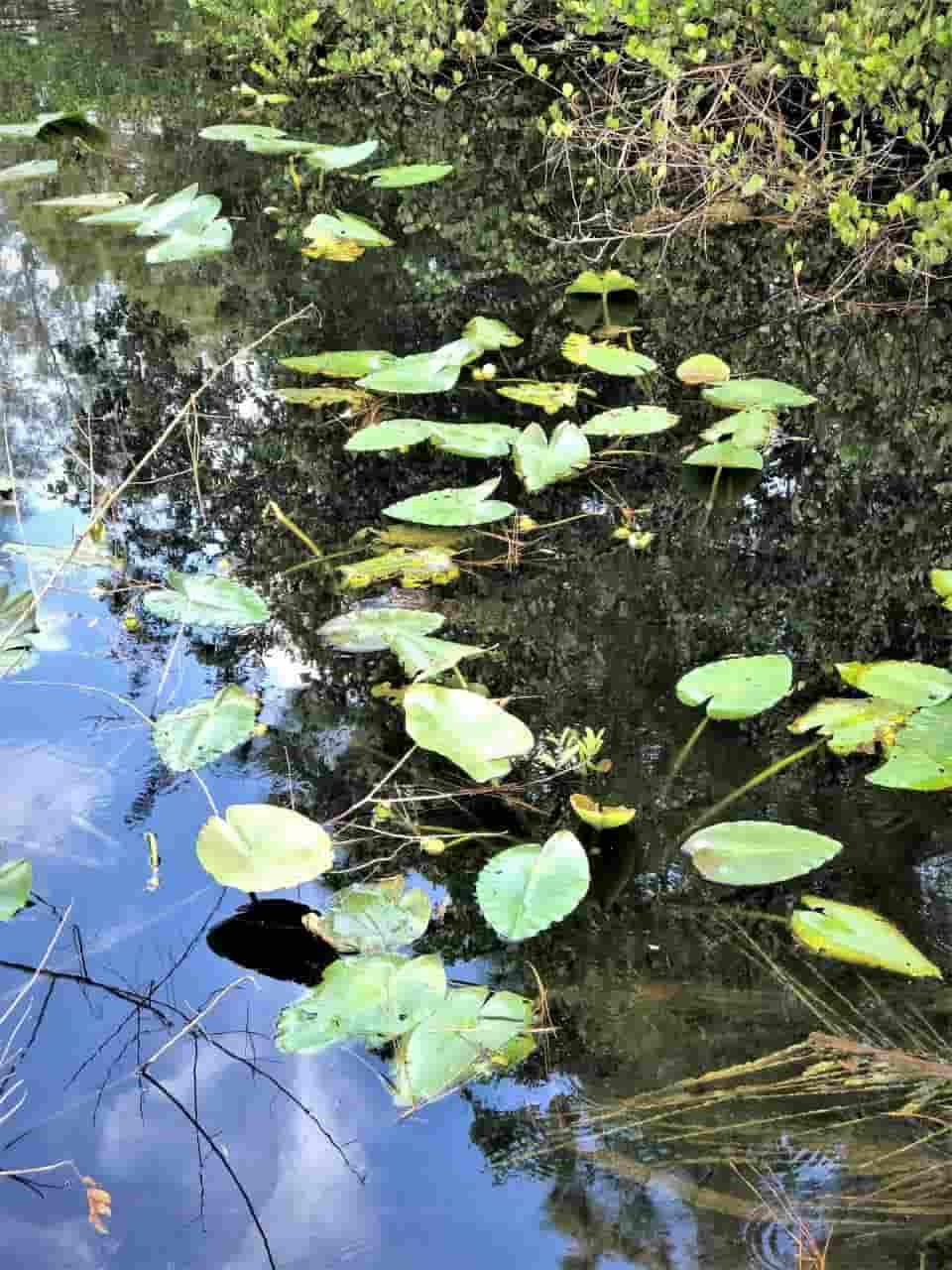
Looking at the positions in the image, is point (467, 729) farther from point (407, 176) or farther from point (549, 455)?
point (407, 176)

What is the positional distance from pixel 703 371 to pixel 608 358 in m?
0.18

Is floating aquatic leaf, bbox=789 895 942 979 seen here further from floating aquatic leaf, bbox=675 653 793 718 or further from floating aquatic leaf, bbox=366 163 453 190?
floating aquatic leaf, bbox=366 163 453 190

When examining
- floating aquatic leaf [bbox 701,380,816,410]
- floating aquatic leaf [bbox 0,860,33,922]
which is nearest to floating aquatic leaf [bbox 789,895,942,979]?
floating aquatic leaf [bbox 0,860,33,922]

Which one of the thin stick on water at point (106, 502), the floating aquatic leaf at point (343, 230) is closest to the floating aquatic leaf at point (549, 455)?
the thin stick on water at point (106, 502)

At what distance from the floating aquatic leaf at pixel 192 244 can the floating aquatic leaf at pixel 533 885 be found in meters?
2.12

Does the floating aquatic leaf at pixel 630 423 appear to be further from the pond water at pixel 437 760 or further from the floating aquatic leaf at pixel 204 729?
the floating aquatic leaf at pixel 204 729

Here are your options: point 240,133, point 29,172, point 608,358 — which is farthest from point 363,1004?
point 240,133

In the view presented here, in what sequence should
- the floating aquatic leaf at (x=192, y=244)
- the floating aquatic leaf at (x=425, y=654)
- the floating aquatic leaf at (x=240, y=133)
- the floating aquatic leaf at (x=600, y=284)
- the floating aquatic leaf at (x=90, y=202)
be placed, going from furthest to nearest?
the floating aquatic leaf at (x=240, y=133)
the floating aquatic leaf at (x=90, y=202)
the floating aquatic leaf at (x=192, y=244)
the floating aquatic leaf at (x=600, y=284)
the floating aquatic leaf at (x=425, y=654)

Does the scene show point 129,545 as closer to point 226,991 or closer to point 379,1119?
point 226,991

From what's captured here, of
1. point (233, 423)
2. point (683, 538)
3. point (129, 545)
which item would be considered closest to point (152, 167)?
point (233, 423)

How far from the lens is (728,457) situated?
209 cm

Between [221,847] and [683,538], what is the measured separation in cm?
95

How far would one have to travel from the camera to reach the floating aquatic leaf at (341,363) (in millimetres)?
2385

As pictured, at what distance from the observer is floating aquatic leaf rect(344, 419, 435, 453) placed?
6.86 ft
